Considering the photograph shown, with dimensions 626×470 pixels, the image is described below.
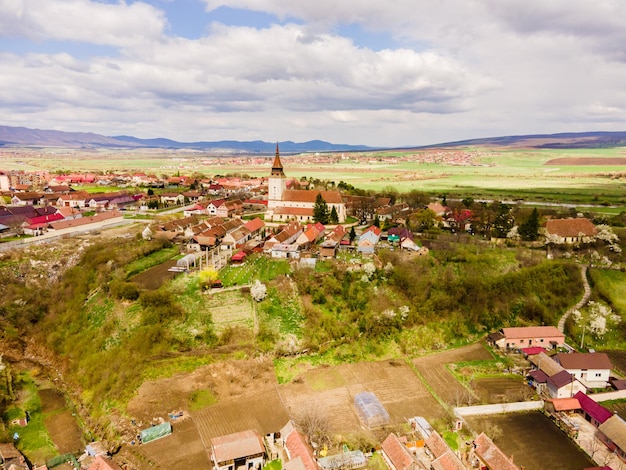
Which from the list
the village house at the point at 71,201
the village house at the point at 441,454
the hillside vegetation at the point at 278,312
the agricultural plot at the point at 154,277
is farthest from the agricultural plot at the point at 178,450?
the village house at the point at 71,201

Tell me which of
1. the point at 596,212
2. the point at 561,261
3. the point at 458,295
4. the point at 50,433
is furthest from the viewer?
the point at 596,212

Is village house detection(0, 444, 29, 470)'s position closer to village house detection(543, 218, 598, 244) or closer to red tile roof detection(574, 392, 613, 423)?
red tile roof detection(574, 392, 613, 423)

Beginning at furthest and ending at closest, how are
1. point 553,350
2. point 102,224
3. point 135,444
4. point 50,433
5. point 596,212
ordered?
point 596,212
point 102,224
point 553,350
point 50,433
point 135,444

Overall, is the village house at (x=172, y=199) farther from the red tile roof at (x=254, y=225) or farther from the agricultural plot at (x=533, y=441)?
the agricultural plot at (x=533, y=441)

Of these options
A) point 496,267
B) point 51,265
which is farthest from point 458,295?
point 51,265

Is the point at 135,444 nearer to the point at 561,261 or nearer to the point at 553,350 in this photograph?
the point at 553,350

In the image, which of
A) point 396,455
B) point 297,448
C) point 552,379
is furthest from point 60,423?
point 552,379
